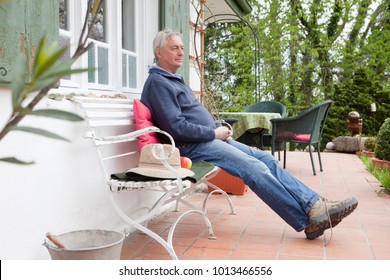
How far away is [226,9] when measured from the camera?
23.4ft

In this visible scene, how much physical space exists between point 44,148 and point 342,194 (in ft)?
10.8

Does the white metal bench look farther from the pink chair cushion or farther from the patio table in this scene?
the pink chair cushion

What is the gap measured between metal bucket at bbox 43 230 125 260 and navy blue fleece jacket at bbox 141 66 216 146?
98 cm

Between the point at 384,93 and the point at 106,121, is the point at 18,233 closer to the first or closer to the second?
the point at 106,121

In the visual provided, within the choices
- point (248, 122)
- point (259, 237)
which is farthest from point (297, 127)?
point (259, 237)

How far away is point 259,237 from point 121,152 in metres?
1.03

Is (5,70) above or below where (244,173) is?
above

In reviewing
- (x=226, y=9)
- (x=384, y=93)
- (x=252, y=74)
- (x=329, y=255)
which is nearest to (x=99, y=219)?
(x=329, y=255)

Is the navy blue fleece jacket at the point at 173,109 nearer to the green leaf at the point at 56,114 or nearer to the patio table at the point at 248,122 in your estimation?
the green leaf at the point at 56,114

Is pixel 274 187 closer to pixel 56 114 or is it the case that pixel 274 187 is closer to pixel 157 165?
pixel 157 165

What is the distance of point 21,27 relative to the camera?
182 cm

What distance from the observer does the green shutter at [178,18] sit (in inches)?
144

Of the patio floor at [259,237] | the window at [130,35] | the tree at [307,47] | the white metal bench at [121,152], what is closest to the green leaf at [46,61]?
the white metal bench at [121,152]
